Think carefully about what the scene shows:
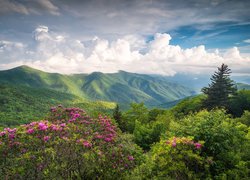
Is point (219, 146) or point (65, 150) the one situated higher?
point (65, 150)

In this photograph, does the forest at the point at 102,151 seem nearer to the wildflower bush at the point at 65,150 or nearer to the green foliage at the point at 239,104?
the wildflower bush at the point at 65,150

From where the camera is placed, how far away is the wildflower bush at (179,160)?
10.6 meters

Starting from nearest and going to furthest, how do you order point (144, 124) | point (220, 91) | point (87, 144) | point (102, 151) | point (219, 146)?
1. point (87, 144)
2. point (102, 151)
3. point (219, 146)
4. point (144, 124)
5. point (220, 91)

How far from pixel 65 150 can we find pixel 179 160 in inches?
225

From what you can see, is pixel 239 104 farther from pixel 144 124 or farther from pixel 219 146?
pixel 219 146

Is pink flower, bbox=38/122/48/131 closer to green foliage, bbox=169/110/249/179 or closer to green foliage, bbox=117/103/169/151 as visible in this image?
green foliage, bbox=169/110/249/179

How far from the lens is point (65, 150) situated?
33.0 feet

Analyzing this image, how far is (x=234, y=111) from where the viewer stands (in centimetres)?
5778

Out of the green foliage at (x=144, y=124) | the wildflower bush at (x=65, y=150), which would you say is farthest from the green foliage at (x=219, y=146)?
the green foliage at (x=144, y=124)

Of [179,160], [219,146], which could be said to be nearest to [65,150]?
[179,160]

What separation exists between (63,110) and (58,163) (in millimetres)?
3229

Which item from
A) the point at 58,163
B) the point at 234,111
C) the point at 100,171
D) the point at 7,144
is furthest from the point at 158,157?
the point at 234,111

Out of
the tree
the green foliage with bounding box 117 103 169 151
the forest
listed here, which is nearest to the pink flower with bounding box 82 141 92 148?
the forest

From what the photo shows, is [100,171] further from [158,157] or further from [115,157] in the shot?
[158,157]
